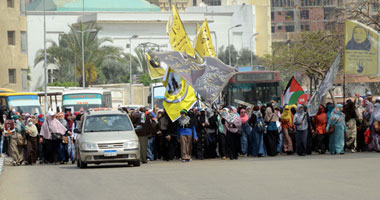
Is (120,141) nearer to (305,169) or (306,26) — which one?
(305,169)

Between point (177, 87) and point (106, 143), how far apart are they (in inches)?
183

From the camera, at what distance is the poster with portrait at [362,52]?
77.5 feet

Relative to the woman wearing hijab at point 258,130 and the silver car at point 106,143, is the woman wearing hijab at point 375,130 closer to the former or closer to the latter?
the woman wearing hijab at point 258,130

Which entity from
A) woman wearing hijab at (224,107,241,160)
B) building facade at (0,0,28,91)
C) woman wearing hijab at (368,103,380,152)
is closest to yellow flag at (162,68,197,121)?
woman wearing hijab at (224,107,241,160)

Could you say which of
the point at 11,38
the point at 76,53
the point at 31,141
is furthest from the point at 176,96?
the point at 76,53

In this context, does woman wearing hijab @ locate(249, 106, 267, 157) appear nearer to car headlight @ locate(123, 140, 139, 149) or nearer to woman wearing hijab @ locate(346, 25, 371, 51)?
woman wearing hijab @ locate(346, 25, 371, 51)

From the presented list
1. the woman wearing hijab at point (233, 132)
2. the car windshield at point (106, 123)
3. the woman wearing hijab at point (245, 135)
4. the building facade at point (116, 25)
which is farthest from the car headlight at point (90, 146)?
the building facade at point (116, 25)

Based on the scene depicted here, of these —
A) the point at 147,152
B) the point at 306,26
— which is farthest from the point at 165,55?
the point at 306,26

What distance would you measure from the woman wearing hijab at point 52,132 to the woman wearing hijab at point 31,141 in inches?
15.6

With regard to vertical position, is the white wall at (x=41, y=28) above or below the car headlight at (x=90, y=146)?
above

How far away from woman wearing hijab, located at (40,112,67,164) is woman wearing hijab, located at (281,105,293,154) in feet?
19.9

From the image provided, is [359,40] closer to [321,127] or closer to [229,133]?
[321,127]

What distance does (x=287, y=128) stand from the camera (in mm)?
26375

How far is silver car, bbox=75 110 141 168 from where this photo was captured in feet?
71.9
